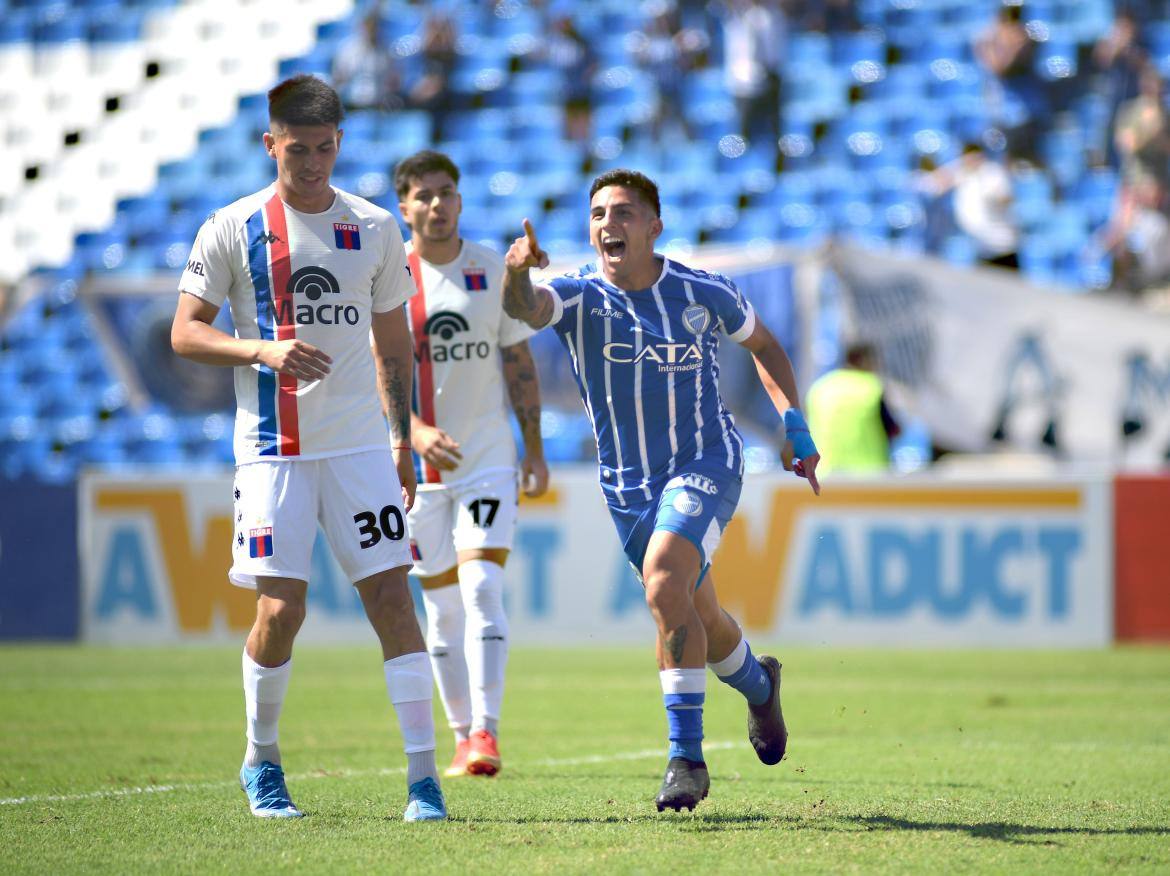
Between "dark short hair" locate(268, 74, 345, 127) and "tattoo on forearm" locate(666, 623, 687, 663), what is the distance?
6.56 ft

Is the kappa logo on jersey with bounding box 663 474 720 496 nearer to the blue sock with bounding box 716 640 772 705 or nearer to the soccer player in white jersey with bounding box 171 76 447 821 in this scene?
the blue sock with bounding box 716 640 772 705

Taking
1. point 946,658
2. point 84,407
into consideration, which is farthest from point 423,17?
point 946,658

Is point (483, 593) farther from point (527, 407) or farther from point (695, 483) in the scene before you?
point (695, 483)

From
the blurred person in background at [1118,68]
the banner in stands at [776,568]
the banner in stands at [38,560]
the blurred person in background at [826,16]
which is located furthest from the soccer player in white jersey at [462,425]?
the blurred person in background at [826,16]

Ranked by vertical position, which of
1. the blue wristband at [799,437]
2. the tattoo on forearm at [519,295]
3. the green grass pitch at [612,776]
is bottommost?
the green grass pitch at [612,776]

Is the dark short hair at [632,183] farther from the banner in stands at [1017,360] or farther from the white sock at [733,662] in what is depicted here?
the banner in stands at [1017,360]

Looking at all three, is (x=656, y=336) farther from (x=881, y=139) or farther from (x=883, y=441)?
(x=881, y=139)

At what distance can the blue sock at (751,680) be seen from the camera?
629 cm

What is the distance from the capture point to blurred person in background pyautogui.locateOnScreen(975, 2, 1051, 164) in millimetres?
18422

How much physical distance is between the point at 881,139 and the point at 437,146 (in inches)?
207

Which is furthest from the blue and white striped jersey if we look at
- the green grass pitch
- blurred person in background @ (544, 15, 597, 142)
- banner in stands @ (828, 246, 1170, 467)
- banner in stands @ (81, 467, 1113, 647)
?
blurred person in background @ (544, 15, 597, 142)

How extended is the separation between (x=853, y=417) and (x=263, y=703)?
8959 mm

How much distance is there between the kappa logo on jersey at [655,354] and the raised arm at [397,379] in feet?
2.28

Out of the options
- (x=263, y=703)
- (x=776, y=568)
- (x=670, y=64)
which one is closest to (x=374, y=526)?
(x=263, y=703)
